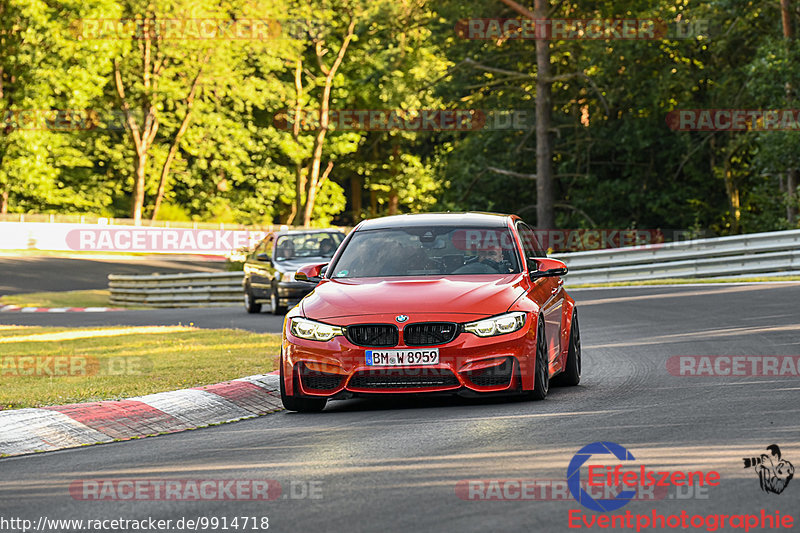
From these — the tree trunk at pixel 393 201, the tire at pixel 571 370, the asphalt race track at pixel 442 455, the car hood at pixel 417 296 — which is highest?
the tree trunk at pixel 393 201

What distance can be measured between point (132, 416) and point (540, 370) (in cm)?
315

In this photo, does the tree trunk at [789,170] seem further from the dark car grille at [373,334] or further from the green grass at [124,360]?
the dark car grille at [373,334]

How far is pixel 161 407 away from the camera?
10.1m

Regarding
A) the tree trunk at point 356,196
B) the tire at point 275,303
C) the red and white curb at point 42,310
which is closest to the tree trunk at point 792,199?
the tire at point 275,303

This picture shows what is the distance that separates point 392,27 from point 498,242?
99.7ft

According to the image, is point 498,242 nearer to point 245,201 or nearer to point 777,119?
point 777,119

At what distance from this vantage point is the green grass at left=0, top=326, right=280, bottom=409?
450 inches

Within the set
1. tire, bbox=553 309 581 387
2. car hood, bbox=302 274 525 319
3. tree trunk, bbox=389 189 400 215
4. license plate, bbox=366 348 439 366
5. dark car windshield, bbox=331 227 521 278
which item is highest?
tree trunk, bbox=389 189 400 215

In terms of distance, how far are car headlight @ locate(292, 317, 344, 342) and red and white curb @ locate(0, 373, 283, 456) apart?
808 millimetres

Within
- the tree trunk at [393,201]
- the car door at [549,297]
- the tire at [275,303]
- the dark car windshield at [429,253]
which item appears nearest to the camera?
the car door at [549,297]

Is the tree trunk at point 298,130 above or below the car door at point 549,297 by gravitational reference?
above

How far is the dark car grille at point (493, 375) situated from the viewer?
31.4 feet

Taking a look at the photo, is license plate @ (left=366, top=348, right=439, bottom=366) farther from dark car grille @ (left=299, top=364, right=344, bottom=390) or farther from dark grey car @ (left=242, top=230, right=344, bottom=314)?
dark grey car @ (left=242, top=230, right=344, bottom=314)

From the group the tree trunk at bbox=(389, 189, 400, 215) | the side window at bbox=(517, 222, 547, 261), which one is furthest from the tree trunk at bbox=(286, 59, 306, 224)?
the side window at bbox=(517, 222, 547, 261)
